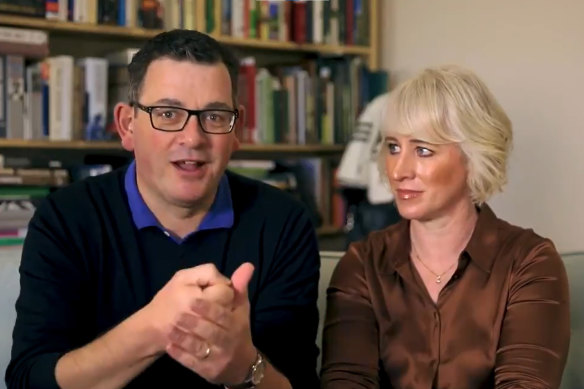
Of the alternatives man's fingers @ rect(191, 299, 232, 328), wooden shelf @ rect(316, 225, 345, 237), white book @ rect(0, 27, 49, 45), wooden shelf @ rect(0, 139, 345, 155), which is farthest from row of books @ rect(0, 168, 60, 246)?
man's fingers @ rect(191, 299, 232, 328)

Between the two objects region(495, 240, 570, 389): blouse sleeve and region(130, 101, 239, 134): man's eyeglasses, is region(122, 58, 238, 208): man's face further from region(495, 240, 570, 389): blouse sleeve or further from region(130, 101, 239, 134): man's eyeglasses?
region(495, 240, 570, 389): blouse sleeve

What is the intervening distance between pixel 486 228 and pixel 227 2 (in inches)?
78.7

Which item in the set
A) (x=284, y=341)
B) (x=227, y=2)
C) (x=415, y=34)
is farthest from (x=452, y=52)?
(x=284, y=341)

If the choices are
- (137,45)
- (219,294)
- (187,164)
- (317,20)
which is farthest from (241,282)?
(317,20)

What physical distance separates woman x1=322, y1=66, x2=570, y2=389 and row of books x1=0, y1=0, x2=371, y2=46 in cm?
167

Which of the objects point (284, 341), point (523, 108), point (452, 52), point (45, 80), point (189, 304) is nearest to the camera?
point (189, 304)

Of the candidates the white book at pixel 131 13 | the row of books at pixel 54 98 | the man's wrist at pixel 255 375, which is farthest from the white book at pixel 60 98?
the man's wrist at pixel 255 375

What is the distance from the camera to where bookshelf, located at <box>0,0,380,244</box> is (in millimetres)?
2971

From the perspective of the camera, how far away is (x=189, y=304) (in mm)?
1114

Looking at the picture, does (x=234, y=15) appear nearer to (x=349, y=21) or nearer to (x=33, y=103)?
(x=349, y=21)

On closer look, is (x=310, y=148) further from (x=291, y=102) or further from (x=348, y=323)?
(x=348, y=323)

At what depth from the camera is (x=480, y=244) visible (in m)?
1.61

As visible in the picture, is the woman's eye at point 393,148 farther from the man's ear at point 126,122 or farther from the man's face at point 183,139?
the man's ear at point 126,122

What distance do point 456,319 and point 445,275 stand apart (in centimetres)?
9
